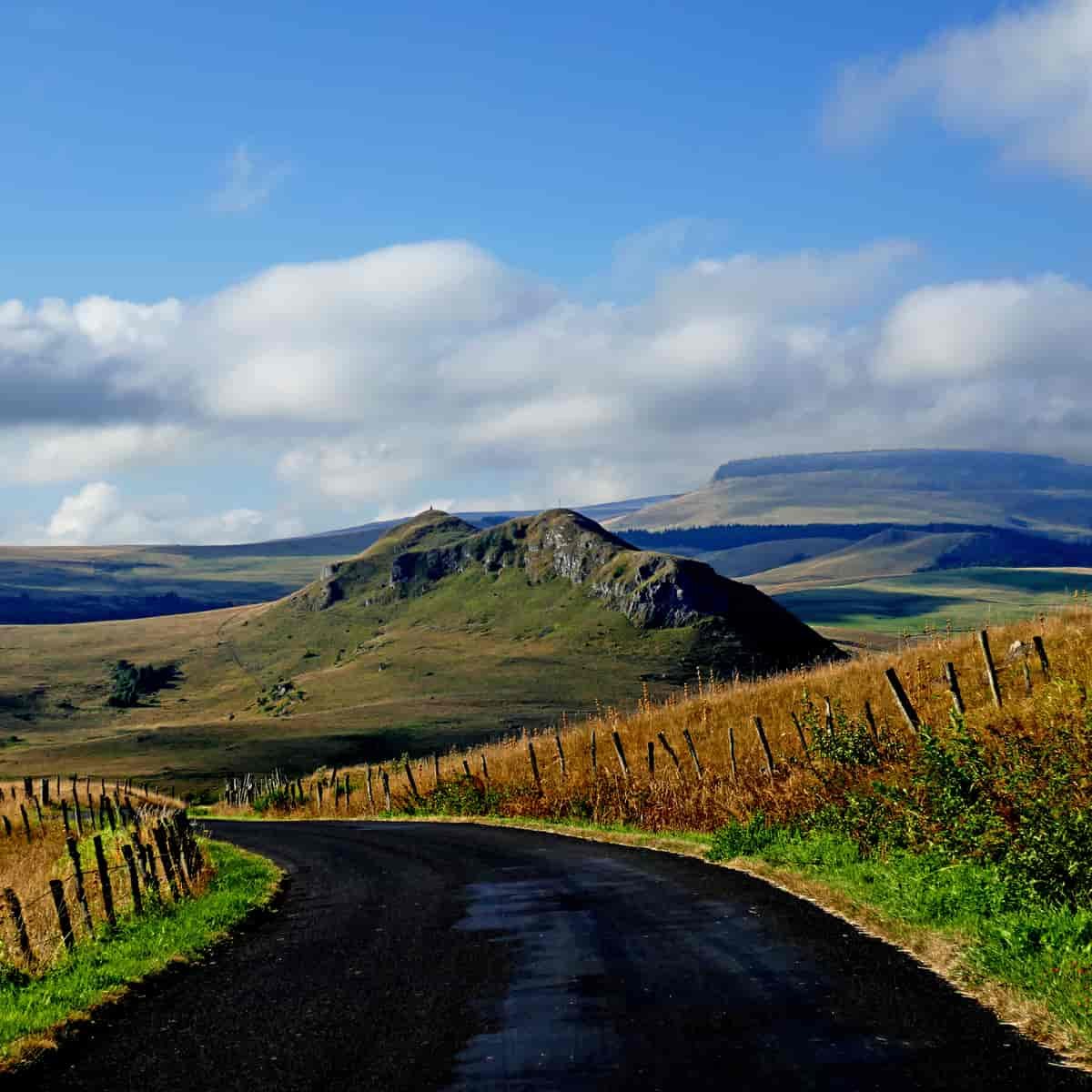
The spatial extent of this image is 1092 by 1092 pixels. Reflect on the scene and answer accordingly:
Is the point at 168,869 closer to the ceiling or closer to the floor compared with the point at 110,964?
closer to the floor

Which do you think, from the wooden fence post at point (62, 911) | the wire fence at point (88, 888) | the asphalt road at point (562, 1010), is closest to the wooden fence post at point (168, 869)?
the wire fence at point (88, 888)

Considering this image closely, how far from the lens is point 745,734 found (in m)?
40.1

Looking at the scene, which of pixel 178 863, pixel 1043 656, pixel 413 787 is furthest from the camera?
pixel 413 787

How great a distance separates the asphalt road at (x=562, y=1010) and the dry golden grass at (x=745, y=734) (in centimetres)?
612

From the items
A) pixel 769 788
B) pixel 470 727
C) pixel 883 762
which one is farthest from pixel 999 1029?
pixel 470 727

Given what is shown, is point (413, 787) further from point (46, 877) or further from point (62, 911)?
point (62, 911)

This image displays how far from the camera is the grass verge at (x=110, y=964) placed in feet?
41.4

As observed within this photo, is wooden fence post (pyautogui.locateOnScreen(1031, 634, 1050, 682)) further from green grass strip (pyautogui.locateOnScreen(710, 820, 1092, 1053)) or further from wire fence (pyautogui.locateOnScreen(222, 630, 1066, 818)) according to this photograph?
green grass strip (pyautogui.locateOnScreen(710, 820, 1092, 1053))

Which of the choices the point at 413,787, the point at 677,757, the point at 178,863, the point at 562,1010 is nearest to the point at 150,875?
the point at 178,863

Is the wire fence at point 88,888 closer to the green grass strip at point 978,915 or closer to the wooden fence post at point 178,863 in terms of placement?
the wooden fence post at point 178,863

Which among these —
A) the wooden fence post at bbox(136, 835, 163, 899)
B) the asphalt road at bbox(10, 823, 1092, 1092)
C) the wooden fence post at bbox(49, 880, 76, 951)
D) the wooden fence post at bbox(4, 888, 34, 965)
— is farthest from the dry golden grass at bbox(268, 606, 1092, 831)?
the wooden fence post at bbox(4, 888, 34, 965)

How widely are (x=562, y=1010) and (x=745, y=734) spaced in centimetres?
2869

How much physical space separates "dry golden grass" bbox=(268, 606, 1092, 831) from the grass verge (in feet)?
37.9

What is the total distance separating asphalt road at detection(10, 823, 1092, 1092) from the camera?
32.7 ft
